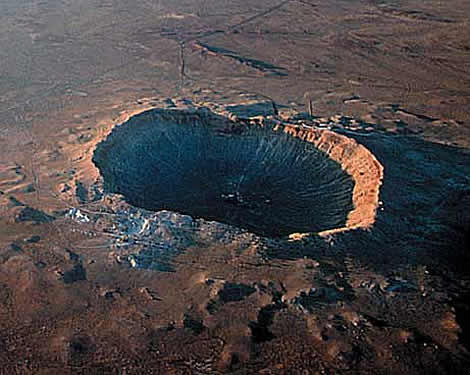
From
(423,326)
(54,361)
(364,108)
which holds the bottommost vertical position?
(54,361)

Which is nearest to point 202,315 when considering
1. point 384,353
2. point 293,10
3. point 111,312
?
point 111,312

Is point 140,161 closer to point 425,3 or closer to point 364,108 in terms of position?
point 364,108

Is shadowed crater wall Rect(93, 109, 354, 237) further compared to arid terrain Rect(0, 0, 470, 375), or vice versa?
shadowed crater wall Rect(93, 109, 354, 237)

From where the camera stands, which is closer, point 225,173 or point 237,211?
point 237,211

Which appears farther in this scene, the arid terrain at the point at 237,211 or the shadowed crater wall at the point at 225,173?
the shadowed crater wall at the point at 225,173
